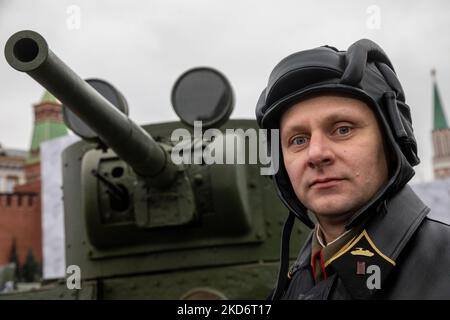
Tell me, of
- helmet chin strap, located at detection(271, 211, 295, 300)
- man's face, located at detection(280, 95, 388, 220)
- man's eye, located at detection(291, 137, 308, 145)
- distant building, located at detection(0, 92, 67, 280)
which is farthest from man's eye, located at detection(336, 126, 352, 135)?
distant building, located at detection(0, 92, 67, 280)

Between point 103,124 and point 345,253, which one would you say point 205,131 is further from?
point 345,253

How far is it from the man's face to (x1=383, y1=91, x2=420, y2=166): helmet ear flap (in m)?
0.05

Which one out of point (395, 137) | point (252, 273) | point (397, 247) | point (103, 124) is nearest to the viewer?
point (397, 247)

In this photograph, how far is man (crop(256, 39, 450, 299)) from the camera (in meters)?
1.43

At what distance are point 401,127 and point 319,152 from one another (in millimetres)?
232

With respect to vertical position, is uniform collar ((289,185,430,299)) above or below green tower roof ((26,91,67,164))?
below

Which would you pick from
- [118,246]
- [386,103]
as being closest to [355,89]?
[386,103]

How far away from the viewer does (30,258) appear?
3178 cm

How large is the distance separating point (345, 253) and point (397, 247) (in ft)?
0.45

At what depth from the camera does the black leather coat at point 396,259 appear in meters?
1.38

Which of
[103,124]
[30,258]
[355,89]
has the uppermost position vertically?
[103,124]

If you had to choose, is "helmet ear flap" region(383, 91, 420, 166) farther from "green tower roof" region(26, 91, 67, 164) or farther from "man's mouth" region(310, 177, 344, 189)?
"green tower roof" region(26, 91, 67, 164)

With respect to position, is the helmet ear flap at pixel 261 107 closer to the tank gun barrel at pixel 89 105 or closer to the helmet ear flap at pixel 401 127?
the helmet ear flap at pixel 401 127
